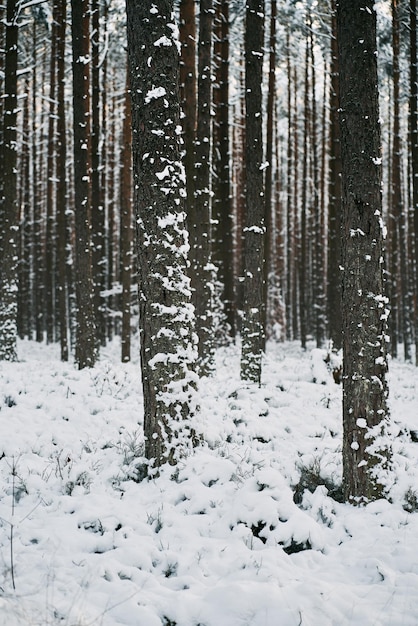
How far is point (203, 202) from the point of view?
9570 millimetres

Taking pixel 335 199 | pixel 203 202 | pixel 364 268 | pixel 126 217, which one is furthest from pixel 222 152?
pixel 364 268

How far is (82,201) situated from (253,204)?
3.70 m

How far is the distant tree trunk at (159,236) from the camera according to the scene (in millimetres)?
4871

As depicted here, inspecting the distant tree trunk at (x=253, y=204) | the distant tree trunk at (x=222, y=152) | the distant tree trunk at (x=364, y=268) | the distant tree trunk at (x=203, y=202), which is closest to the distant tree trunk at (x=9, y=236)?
the distant tree trunk at (x=203, y=202)

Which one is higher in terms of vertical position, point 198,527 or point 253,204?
point 253,204

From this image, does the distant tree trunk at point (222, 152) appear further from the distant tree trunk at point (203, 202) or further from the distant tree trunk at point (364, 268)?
the distant tree trunk at point (364, 268)

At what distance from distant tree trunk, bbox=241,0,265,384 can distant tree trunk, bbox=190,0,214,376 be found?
0.98m

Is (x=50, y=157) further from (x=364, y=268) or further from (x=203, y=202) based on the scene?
(x=364, y=268)

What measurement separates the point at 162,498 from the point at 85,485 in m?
0.76

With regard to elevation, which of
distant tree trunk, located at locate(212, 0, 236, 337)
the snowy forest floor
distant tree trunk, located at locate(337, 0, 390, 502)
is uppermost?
distant tree trunk, located at locate(212, 0, 236, 337)

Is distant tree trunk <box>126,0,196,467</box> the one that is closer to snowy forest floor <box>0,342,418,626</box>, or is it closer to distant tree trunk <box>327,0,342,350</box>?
snowy forest floor <box>0,342,418,626</box>

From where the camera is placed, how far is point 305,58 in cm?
1828

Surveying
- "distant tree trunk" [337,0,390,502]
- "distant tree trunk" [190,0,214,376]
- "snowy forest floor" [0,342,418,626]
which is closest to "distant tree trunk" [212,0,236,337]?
"distant tree trunk" [190,0,214,376]

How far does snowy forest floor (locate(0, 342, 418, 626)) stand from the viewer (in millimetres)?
2943
